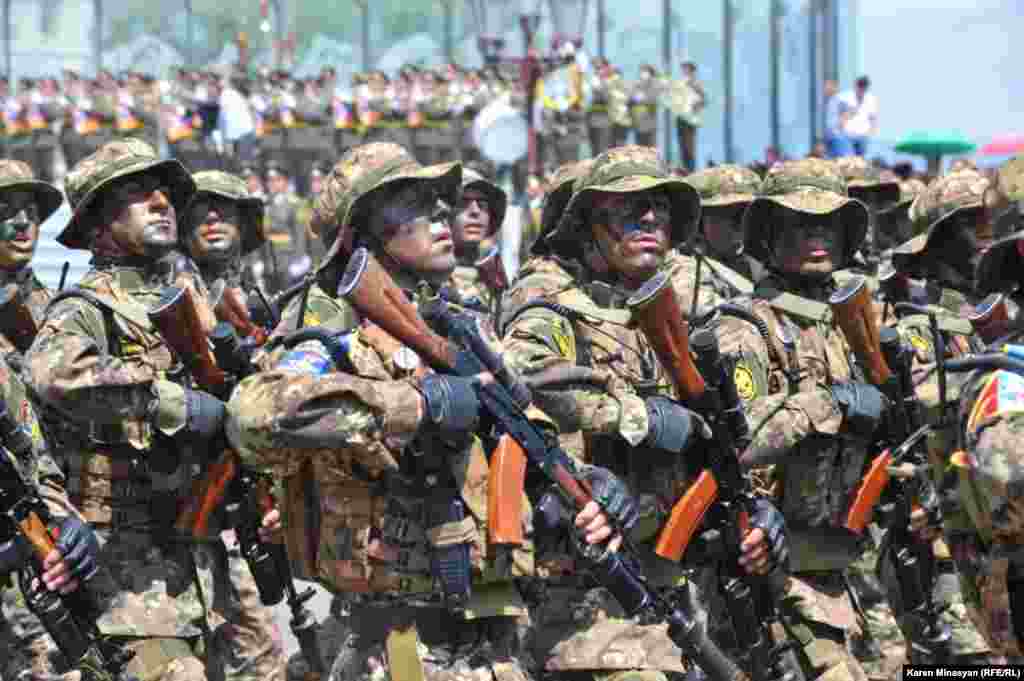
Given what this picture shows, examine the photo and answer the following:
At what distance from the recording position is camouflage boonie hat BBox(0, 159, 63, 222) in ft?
30.0

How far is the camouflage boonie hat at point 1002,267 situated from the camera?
498 centimetres

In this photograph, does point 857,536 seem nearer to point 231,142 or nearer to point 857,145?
point 857,145

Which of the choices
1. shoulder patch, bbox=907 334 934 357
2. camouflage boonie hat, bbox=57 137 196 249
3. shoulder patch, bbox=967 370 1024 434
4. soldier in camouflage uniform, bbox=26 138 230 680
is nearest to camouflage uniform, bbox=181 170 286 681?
soldier in camouflage uniform, bbox=26 138 230 680

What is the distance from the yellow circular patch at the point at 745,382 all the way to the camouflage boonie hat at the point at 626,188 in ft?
1.84

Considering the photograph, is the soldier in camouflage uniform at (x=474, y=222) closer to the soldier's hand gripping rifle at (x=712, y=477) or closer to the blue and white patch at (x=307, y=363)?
the soldier's hand gripping rifle at (x=712, y=477)

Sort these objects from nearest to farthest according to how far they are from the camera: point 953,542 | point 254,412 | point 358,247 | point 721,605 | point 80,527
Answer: point 953,542 → point 254,412 → point 358,247 → point 80,527 → point 721,605

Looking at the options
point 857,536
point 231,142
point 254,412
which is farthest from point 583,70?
point 254,412

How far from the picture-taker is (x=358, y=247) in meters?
6.32

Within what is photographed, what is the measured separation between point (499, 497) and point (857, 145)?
69.7 feet

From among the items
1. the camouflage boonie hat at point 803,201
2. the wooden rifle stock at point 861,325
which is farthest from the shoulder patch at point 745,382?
the camouflage boonie hat at point 803,201

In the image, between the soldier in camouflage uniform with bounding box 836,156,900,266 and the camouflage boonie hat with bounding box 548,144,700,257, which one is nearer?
the camouflage boonie hat with bounding box 548,144,700,257

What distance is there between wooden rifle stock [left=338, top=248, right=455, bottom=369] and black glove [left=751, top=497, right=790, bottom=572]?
161cm

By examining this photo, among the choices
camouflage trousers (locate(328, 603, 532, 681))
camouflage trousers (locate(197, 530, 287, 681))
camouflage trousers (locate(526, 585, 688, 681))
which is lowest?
camouflage trousers (locate(197, 530, 287, 681))

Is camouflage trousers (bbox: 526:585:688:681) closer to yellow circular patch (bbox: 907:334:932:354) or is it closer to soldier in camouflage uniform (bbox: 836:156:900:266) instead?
yellow circular patch (bbox: 907:334:932:354)
